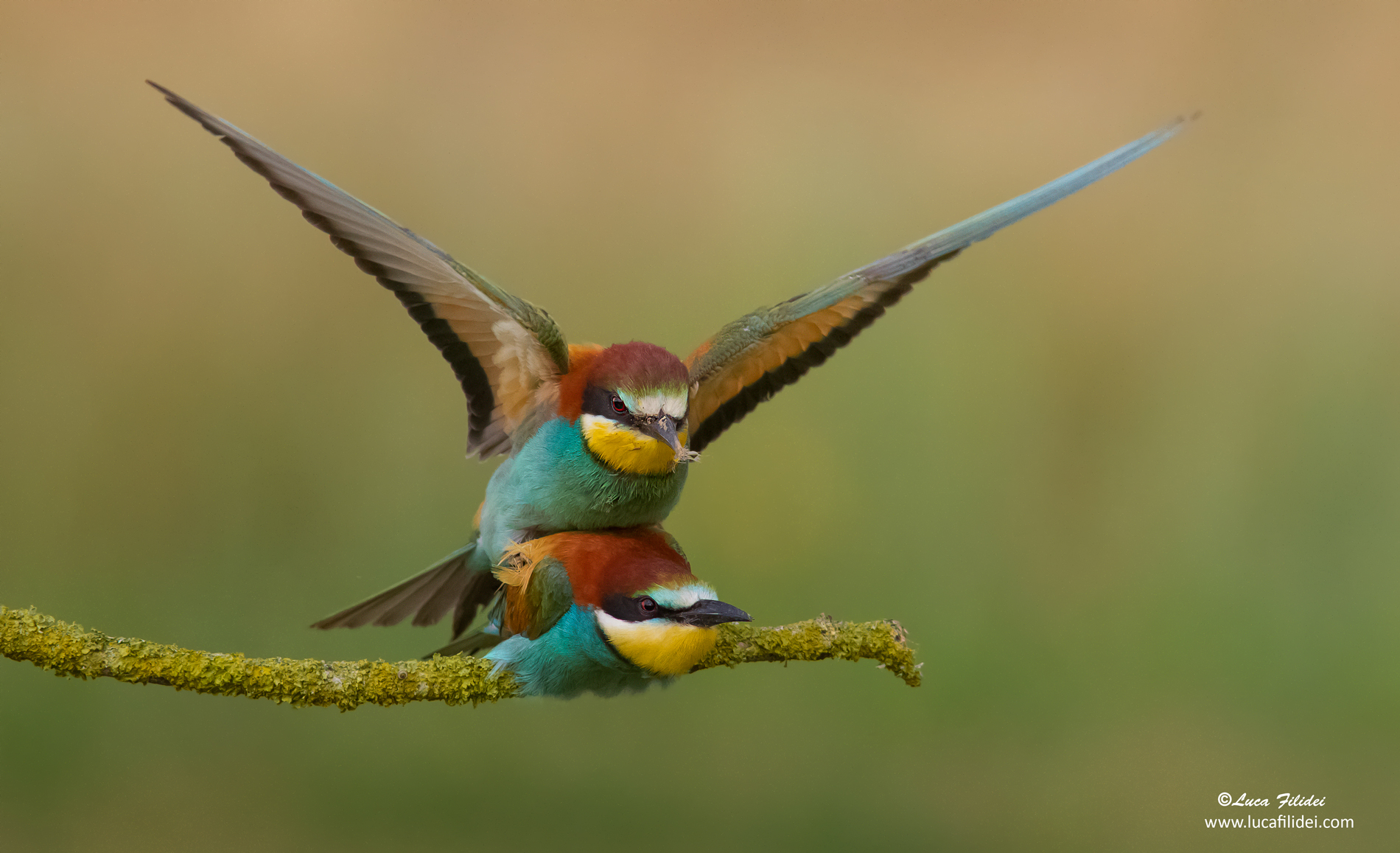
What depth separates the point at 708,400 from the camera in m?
1.49

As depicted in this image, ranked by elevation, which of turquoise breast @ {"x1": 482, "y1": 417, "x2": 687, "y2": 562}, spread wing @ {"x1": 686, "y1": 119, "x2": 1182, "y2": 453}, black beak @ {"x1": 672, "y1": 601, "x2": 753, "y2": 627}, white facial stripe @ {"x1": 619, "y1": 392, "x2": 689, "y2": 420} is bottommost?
black beak @ {"x1": 672, "y1": 601, "x2": 753, "y2": 627}

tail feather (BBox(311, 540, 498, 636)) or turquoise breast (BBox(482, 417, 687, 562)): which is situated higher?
turquoise breast (BBox(482, 417, 687, 562))

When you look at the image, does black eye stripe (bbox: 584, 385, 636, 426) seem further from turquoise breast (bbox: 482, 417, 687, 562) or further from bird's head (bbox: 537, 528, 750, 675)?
bird's head (bbox: 537, 528, 750, 675)

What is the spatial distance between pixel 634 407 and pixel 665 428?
0.05 m

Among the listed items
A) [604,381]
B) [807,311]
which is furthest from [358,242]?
[807,311]

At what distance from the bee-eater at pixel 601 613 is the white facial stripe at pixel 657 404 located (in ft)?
0.56

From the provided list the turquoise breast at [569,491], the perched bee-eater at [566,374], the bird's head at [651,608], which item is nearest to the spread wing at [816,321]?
the perched bee-eater at [566,374]

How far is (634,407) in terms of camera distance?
1204 millimetres

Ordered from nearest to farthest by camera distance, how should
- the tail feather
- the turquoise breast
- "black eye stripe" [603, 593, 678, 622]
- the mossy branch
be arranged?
the mossy branch < "black eye stripe" [603, 593, 678, 622] < the turquoise breast < the tail feather

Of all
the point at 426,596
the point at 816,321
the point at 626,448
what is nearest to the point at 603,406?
the point at 626,448

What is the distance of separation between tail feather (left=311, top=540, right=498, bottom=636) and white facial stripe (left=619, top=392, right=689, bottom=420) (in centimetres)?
47

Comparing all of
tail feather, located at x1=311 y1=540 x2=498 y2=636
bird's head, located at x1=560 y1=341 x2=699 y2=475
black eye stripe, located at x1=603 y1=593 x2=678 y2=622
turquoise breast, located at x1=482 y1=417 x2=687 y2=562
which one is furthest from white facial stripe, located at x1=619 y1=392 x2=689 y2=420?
tail feather, located at x1=311 y1=540 x2=498 y2=636

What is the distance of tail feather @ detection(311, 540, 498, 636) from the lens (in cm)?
149

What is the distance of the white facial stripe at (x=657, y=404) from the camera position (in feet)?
3.92
